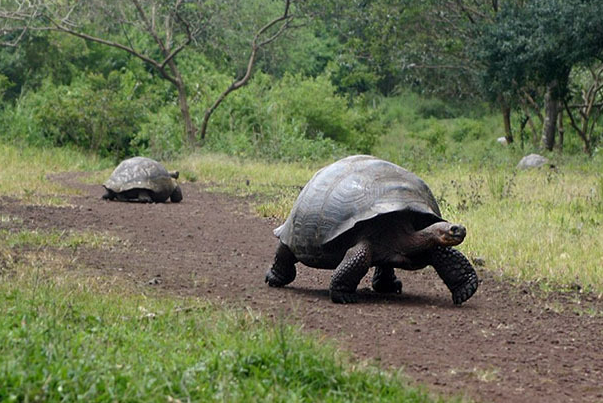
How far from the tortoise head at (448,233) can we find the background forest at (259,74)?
13.6 metres

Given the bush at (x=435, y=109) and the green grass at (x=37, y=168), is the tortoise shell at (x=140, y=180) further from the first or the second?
the bush at (x=435, y=109)

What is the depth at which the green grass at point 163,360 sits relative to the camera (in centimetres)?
323

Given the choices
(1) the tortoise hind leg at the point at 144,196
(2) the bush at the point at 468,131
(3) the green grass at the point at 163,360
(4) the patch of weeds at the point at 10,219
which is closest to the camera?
(3) the green grass at the point at 163,360

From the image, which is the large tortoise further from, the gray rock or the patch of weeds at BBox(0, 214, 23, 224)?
the gray rock

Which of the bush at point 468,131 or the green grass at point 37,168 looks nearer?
the green grass at point 37,168

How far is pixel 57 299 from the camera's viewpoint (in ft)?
16.0

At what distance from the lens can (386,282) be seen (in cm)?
663

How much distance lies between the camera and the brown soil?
427 cm

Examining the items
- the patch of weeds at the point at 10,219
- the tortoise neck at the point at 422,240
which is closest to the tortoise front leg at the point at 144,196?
the patch of weeds at the point at 10,219

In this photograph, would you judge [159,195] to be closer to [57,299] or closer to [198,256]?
[198,256]

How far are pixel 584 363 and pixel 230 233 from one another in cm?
603

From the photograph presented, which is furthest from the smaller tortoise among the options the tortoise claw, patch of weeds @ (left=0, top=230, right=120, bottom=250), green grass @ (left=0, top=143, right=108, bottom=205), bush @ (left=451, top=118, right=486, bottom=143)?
bush @ (left=451, top=118, right=486, bottom=143)

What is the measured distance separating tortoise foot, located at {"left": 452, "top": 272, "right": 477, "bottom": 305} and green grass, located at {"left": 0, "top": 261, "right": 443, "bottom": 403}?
1.65 m

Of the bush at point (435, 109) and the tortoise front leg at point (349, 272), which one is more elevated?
the bush at point (435, 109)
